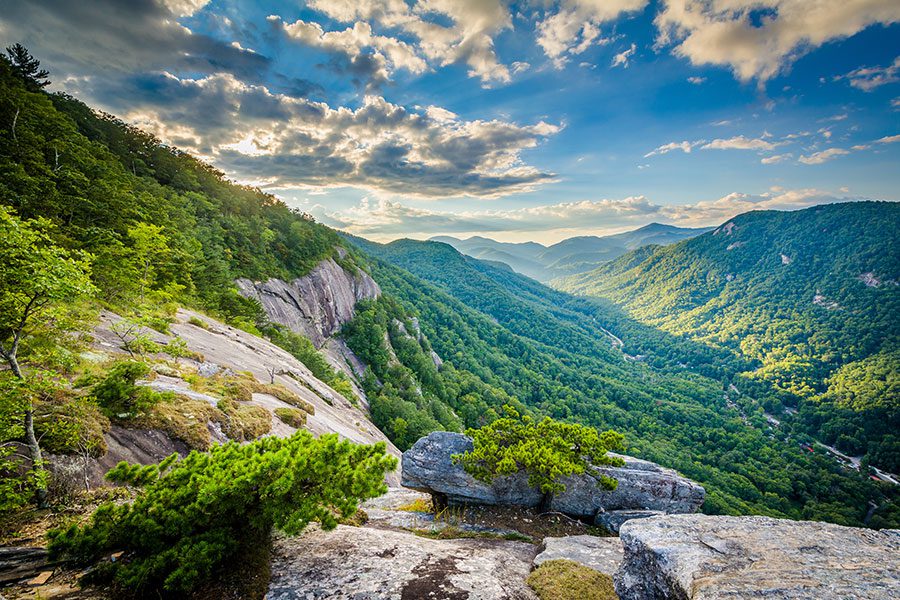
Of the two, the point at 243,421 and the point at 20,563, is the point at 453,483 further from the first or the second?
the point at 20,563

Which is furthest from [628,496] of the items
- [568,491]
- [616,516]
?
[568,491]

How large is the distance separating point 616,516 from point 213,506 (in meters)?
15.5

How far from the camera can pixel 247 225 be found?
58.8 metres

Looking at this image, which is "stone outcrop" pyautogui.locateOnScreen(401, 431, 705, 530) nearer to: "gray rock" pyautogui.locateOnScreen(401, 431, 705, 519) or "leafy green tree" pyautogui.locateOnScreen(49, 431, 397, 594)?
"gray rock" pyautogui.locateOnScreen(401, 431, 705, 519)

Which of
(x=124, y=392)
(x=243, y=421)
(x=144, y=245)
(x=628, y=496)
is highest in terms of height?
(x=144, y=245)

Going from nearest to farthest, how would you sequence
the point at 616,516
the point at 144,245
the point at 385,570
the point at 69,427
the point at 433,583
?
1. the point at 433,583
2. the point at 385,570
3. the point at 69,427
4. the point at 616,516
5. the point at 144,245

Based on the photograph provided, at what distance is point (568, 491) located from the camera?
51.5 ft

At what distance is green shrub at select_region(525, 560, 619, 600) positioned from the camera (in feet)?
29.7

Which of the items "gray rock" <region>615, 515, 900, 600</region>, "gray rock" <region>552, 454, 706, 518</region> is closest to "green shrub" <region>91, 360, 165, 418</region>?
"gray rock" <region>615, 515, 900, 600</region>

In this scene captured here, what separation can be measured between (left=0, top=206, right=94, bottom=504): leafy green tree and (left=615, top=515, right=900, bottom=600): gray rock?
528 inches

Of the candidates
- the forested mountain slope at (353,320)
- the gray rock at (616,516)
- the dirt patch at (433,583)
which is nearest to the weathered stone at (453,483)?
the gray rock at (616,516)

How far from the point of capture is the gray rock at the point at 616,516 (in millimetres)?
14977

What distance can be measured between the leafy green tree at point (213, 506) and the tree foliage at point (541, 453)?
7.34m

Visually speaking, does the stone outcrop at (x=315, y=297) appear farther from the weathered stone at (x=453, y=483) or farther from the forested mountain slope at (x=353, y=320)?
the weathered stone at (x=453, y=483)
